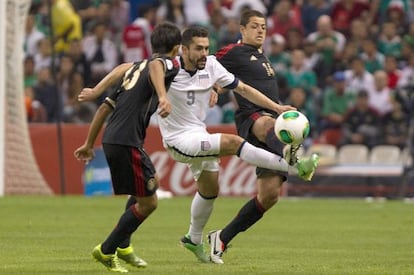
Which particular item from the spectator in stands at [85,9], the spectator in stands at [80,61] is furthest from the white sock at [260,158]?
the spectator in stands at [85,9]

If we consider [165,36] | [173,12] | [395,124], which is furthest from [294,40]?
[165,36]

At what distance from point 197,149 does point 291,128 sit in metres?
0.81

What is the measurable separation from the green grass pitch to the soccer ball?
1.06 metres

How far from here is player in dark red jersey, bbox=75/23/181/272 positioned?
10141 millimetres

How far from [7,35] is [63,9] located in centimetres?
455

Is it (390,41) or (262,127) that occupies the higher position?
(262,127)

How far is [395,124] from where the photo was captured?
24.0 metres

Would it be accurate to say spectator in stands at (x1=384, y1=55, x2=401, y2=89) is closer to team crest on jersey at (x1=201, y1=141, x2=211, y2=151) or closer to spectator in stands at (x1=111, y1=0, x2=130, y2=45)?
spectator in stands at (x1=111, y1=0, x2=130, y2=45)

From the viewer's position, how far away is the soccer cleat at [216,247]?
1120cm

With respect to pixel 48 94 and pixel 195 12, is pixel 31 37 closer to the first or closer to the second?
pixel 48 94

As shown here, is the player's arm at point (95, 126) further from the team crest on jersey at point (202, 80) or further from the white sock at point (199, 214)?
the white sock at point (199, 214)

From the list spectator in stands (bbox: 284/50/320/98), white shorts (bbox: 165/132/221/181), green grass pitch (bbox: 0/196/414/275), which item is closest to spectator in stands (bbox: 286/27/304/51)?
spectator in stands (bbox: 284/50/320/98)

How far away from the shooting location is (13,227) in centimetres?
1508

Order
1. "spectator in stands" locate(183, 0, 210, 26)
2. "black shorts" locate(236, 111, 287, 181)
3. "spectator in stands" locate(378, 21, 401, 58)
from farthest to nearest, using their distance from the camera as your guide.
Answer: "spectator in stands" locate(183, 0, 210, 26) → "spectator in stands" locate(378, 21, 401, 58) → "black shorts" locate(236, 111, 287, 181)
